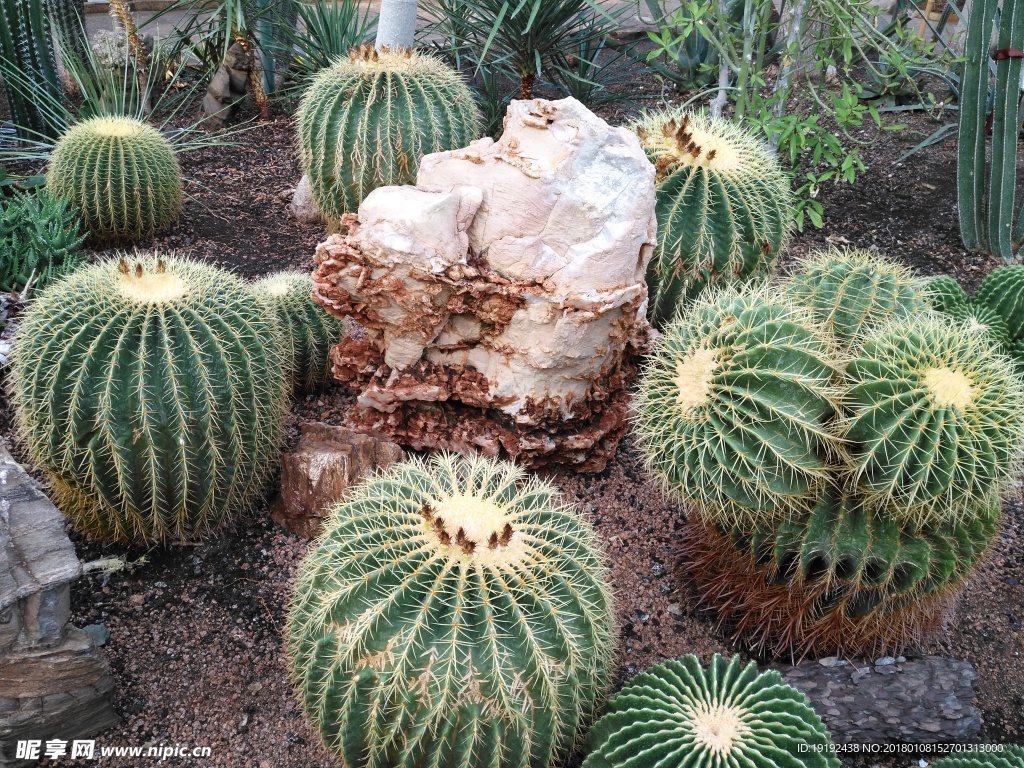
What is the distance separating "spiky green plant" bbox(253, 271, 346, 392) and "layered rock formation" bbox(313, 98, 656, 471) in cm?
34

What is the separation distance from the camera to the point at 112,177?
4523 mm

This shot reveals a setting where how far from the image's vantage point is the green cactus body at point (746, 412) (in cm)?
230

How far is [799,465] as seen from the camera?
7.61 feet

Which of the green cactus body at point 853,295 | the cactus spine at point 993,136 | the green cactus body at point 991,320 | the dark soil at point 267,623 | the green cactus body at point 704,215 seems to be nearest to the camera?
the dark soil at point 267,623

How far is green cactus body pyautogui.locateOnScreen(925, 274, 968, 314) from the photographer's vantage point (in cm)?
377

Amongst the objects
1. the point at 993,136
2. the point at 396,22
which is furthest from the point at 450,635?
the point at 993,136

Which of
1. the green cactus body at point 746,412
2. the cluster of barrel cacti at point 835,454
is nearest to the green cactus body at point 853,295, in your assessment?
the cluster of barrel cacti at point 835,454

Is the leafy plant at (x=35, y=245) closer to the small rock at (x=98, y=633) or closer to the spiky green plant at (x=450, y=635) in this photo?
the small rock at (x=98, y=633)

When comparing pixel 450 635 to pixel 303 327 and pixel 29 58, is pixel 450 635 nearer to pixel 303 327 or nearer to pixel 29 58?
pixel 303 327

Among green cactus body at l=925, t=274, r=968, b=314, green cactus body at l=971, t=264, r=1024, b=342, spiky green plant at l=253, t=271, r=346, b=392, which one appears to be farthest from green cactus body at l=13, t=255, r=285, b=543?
green cactus body at l=971, t=264, r=1024, b=342

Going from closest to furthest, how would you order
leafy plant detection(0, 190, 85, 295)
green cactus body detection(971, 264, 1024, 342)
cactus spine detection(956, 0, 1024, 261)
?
green cactus body detection(971, 264, 1024, 342) < leafy plant detection(0, 190, 85, 295) < cactus spine detection(956, 0, 1024, 261)

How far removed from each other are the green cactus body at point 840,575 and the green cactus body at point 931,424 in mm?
121

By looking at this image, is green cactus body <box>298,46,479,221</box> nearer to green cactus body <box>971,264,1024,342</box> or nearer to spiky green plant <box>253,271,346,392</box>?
spiky green plant <box>253,271,346,392</box>

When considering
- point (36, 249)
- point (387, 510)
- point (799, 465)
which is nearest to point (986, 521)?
point (799, 465)
